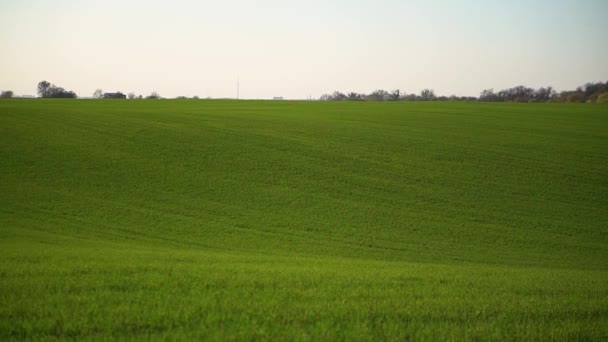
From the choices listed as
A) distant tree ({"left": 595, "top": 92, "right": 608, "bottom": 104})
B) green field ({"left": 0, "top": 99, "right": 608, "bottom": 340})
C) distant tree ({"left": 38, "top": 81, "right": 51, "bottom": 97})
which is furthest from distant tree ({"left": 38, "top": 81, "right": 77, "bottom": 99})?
distant tree ({"left": 595, "top": 92, "right": 608, "bottom": 104})

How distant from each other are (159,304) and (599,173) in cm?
2725

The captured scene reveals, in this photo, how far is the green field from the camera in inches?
194

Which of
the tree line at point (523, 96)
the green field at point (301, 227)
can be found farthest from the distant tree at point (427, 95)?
the green field at point (301, 227)

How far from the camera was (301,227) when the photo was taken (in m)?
16.2

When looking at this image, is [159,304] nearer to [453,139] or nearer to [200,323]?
[200,323]

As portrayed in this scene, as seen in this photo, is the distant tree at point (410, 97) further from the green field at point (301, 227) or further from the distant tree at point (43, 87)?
the distant tree at point (43, 87)

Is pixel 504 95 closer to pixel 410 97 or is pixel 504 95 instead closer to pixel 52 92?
pixel 410 97

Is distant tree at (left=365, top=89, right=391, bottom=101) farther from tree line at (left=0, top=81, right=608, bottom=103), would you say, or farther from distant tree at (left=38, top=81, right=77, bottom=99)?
distant tree at (left=38, top=81, right=77, bottom=99)

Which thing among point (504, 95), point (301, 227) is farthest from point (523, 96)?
point (301, 227)

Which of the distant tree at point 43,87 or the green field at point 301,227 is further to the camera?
the distant tree at point 43,87

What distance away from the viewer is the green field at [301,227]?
16.2ft

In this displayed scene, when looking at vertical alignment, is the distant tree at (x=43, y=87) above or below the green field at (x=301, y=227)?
above

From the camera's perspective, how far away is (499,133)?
37.0 metres

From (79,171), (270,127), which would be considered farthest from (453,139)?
(79,171)
